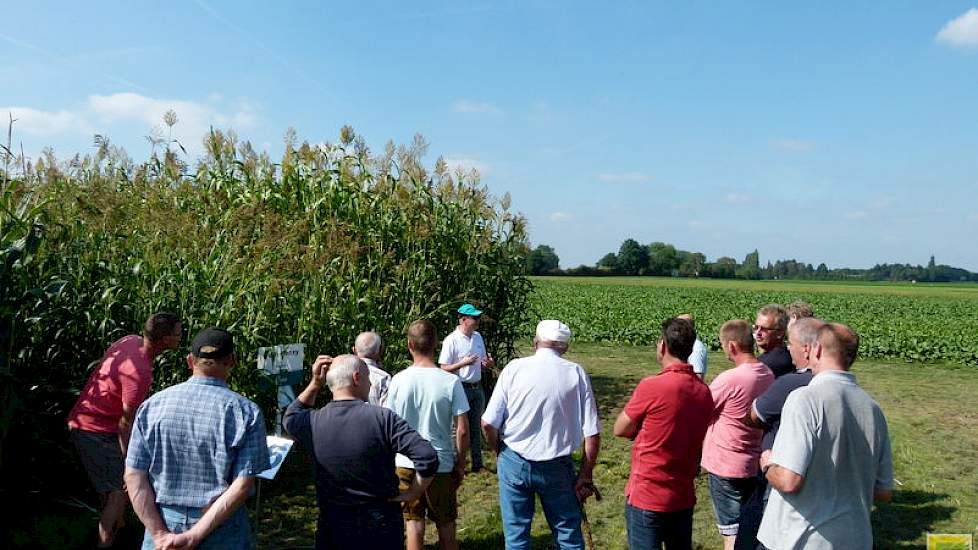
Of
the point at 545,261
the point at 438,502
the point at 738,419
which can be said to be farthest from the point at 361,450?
the point at 545,261

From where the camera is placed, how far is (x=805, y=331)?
Answer: 12.7 feet

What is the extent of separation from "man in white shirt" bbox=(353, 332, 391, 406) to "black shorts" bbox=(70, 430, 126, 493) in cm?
184

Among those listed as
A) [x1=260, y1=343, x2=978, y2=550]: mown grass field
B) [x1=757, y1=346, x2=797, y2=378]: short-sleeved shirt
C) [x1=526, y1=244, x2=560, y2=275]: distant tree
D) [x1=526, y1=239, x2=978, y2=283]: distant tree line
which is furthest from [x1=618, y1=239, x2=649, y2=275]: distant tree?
[x1=757, y1=346, x2=797, y2=378]: short-sleeved shirt

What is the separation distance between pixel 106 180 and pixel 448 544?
6.46m

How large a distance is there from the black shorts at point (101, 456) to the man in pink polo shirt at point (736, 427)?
426cm

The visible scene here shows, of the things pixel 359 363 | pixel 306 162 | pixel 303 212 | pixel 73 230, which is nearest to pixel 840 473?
pixel 359 363

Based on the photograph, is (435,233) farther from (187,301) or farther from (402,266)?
(187,301)

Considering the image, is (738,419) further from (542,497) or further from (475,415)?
(475,415)

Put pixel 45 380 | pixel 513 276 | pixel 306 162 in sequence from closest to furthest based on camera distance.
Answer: pixel 45 380
pixel 306 162
pixel 513 276

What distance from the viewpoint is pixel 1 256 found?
4.71 meters

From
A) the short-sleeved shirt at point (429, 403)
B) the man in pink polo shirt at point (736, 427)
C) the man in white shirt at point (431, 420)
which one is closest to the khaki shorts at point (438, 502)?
the man in white shirt at point (431, 420)

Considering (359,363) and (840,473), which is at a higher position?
(359,363)

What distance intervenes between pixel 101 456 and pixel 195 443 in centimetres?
222

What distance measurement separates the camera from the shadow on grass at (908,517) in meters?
6.02
